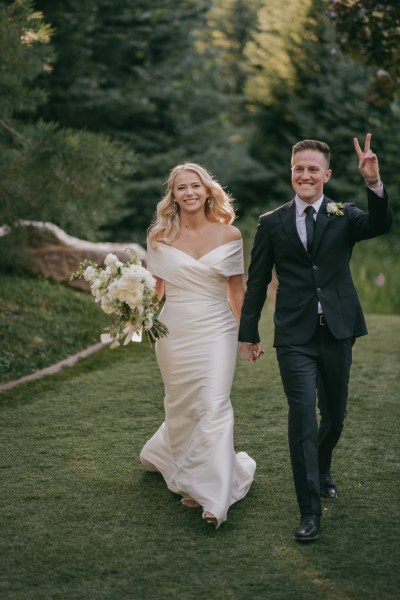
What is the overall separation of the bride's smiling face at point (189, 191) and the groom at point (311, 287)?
783mm

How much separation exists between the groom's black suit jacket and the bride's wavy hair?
87 cm

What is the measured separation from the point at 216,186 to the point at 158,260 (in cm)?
60

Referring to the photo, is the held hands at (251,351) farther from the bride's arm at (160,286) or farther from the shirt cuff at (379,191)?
the shirt cuff at (379,191)

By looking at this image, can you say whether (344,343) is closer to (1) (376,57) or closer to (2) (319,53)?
(1) (376,57)

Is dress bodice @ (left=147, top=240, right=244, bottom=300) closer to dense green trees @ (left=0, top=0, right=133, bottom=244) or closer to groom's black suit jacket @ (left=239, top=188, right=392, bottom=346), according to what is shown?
groom's black suit jacket @ (left=239, top=188, right=392, bottom=346)

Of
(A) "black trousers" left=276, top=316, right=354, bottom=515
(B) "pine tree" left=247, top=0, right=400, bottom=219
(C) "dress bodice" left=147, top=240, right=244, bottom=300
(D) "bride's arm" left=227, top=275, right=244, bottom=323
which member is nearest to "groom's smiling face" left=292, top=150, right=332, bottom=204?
(A) "black trousers" left=276, top=316, right=354, bottom=515

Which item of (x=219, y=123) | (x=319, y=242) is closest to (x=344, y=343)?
(x=319, y=242)

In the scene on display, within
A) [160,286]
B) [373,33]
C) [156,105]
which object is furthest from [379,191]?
[156,105]

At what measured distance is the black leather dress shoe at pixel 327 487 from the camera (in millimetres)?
4656

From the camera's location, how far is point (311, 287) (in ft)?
13.9

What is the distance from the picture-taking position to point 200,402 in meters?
4.63


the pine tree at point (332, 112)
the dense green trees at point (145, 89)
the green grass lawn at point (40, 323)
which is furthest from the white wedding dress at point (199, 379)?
the pine tree at point (332, 112)

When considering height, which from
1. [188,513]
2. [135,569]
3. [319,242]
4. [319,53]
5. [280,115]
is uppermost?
[319,242]

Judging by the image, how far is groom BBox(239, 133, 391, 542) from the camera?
412 cm
